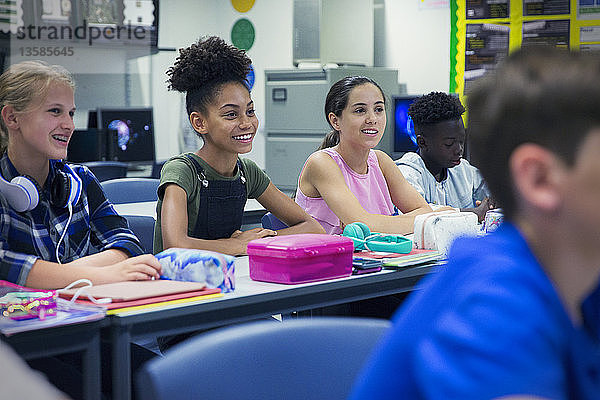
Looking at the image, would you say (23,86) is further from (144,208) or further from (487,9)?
(487,9)

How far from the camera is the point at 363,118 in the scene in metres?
2.82

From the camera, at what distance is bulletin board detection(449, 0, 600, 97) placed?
15.6ft

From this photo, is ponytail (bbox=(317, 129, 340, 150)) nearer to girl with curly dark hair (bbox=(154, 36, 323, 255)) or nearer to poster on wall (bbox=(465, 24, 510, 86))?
girl with curly dark hair (bbox=(154, 36, 323, 255))

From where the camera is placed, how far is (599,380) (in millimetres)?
632

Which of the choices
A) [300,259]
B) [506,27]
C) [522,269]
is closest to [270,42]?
[506,27]

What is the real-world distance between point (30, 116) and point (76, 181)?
7.8 inches

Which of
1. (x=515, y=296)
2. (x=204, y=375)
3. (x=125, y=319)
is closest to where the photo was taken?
(x=515, y=296)

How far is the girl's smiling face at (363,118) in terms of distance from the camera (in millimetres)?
2809

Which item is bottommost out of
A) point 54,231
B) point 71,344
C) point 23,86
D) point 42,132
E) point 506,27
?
point 71,344

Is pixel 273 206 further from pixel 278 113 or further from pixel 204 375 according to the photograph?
pixel 278 113

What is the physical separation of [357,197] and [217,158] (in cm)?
64

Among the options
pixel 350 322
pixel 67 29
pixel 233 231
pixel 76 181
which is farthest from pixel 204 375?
pixel 67 29

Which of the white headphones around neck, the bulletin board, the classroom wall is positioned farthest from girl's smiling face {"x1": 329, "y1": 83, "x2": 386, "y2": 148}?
the classroom wall

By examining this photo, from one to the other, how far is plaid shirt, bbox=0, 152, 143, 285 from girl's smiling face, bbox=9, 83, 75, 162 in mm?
45
